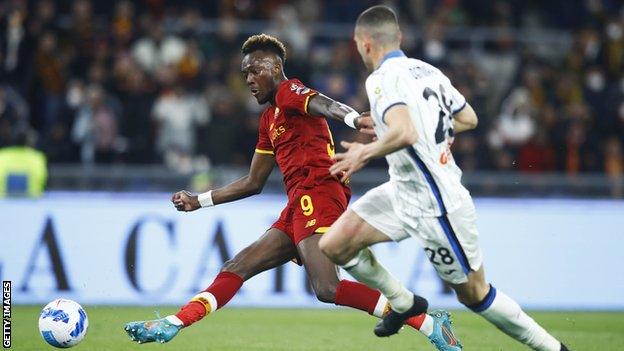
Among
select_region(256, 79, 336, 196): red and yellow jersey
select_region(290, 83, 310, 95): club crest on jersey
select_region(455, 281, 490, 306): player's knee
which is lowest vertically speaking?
select_region(455, 281, 490, 306): player's knee

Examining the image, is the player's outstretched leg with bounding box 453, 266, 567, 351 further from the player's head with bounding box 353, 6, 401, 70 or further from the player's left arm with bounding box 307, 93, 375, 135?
the player's head with bounding box 353, 6, 401, 70

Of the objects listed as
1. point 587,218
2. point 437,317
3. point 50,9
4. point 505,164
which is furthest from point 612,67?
point 437,317

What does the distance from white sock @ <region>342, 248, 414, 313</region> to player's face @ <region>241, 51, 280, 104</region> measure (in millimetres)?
1598

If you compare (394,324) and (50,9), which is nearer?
(394,324)

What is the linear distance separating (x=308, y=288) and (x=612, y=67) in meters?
8.18

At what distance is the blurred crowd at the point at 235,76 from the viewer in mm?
15562

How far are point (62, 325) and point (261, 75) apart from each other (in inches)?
93.8

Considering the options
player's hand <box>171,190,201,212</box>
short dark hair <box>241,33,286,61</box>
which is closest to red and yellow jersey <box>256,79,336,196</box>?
short dark hair <box>241,33,286,61</box>

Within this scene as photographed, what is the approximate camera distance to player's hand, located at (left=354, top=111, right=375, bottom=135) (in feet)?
23.9

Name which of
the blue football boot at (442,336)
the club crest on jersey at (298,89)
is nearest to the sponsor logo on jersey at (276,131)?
the club crest on jersey at (298,89)

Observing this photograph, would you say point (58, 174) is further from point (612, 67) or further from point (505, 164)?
point (612, 67)

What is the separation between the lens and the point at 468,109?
741 centimetres

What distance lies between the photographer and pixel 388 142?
670cm

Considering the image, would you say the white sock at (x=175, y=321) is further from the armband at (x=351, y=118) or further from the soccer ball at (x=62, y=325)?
the armband at (x=351, y=118)
